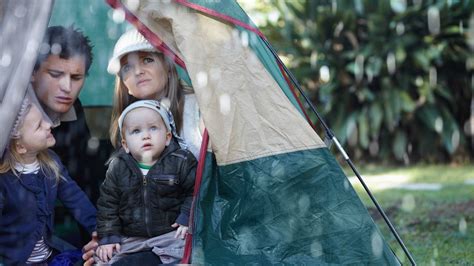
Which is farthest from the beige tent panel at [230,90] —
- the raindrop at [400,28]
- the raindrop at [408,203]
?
the raindrop at [400,28]

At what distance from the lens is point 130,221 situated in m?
3.59

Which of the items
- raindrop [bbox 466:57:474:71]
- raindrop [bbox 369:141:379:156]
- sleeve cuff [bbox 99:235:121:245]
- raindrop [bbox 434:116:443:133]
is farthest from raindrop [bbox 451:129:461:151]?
sleeve cuff [bbox 99:235:121:245]

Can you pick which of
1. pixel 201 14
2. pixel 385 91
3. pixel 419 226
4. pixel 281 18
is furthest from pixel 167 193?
pixel 281 18

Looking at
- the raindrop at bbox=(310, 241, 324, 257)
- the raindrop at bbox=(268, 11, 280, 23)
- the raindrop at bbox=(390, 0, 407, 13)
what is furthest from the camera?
the raindrop at bbox=(268, 11, 280, 23)

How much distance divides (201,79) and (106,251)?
88cm

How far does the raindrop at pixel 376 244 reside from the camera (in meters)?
3.48

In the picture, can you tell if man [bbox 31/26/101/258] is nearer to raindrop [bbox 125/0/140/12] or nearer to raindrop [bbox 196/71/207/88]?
raindrop [bbox 125/0/140/12]

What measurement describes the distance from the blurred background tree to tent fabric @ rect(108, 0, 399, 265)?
18.6 feet

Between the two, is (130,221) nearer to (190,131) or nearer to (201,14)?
(190,131)

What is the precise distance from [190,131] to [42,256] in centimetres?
90

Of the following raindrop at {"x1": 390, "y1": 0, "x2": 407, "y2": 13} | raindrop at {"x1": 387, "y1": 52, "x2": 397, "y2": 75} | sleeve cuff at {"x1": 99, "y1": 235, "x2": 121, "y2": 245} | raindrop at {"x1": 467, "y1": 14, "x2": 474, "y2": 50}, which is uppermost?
raindrop at {"x1": 390, "y1": 0, "x2": 407, "y2": 13}

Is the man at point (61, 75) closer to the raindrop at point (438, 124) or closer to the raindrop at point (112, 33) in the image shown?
the raindrop at point (112, 33)

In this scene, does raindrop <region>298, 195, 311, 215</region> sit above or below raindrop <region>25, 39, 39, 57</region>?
below

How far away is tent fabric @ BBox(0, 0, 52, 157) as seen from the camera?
335cm
